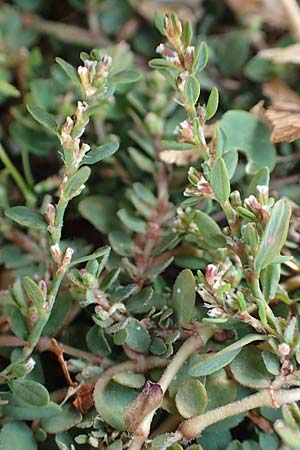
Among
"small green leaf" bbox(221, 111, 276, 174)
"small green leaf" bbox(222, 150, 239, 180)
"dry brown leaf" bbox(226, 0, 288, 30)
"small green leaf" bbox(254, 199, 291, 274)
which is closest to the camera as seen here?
"small green leaf" bbox(254, 199, 291, 274)

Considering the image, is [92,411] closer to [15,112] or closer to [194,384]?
[194,384]

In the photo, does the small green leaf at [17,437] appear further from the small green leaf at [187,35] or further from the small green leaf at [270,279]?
the small green leaf at [187,35]

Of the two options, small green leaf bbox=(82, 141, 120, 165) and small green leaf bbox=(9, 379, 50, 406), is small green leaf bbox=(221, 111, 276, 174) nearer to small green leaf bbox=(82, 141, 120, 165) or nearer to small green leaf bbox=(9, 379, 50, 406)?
small green leaf bbox=(82, 141, 120, 165)

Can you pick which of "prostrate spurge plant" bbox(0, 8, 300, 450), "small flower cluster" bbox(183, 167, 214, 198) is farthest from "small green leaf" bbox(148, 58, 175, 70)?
"small flower cluster" bbox(183, 167, 214, 198)

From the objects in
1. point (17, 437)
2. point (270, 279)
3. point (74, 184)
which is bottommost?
point (17, 437)

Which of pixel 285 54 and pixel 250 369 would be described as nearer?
pixel 250 369

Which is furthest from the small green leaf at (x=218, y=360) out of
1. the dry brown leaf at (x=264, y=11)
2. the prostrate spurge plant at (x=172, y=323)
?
the dry brown leaf at (x=264, y=11)

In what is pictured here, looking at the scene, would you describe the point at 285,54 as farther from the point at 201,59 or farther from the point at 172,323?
the point at 172,323

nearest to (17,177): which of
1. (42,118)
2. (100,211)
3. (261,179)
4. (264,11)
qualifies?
(100,211)
